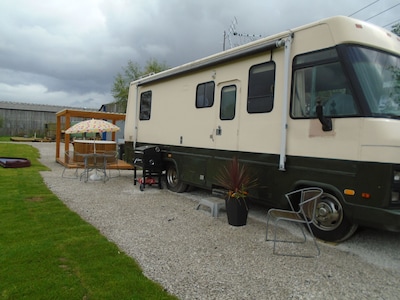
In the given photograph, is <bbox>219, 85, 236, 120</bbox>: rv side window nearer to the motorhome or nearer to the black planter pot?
the motorhome

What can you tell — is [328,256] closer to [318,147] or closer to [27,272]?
[318,147]

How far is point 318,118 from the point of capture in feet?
14.0

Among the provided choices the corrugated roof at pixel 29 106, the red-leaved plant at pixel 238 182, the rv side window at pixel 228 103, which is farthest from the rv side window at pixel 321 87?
the corrugated roof at pixel 29 106

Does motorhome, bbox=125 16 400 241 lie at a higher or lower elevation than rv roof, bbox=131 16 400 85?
lower

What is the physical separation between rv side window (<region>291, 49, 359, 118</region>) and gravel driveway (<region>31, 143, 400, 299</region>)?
1832mm

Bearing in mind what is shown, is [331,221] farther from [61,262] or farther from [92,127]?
[92,127]

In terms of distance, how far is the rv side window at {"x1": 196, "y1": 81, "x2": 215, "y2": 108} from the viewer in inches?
251

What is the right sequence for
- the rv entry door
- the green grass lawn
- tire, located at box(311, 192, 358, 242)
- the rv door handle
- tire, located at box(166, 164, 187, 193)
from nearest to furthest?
the green grass lawn, tire, located at box(311, 192, 358, 242), the rv entry door, the rv door handle, tire, located at box(166, 164, 187, 193)

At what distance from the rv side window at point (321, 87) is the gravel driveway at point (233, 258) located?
A: 6.01ft

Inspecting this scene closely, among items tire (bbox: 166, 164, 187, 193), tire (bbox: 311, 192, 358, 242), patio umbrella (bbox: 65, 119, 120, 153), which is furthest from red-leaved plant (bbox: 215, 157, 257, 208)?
patio umbrella (bbox: 65, 119, 120, 153)

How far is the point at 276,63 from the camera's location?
502cm

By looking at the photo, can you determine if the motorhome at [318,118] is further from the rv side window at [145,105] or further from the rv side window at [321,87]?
the rv side window at [145,105]

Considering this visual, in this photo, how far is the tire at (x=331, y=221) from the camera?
432cm

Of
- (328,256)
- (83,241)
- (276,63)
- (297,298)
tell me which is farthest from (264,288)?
(276,63)
